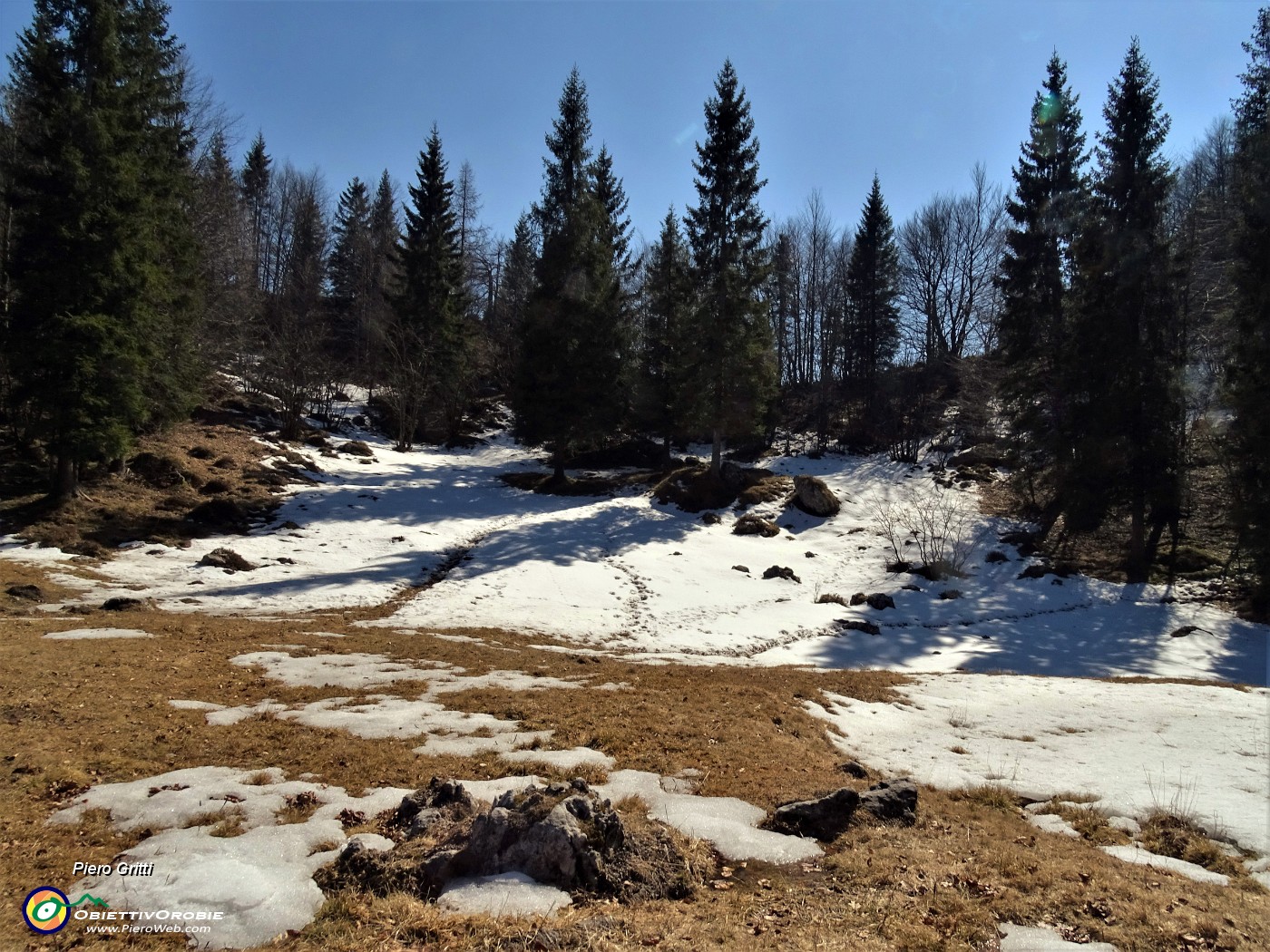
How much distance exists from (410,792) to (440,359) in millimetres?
34556

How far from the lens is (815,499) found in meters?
25.8

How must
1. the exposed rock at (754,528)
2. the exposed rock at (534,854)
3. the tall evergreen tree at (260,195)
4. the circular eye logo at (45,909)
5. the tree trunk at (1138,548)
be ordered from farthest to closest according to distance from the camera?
the tall evergreen tree at (260,195) < the exposed rock at (754,528) < the tree trunk at (1138,548) < the exposed rock at (534,854) < the circular eye logo at (45,909)

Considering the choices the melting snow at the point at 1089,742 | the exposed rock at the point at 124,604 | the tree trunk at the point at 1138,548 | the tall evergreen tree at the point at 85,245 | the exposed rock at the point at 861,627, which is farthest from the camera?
the tree trunk at the point at 1138,548

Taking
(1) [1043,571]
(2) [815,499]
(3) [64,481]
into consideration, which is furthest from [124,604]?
(1) [1043,571]

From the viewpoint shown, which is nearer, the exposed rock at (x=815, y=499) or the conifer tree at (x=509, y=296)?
the exposed rock at (x=815, y=499)

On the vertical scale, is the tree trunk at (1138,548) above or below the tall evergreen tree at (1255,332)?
below

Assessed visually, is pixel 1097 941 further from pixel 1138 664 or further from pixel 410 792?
pixel 1138 664

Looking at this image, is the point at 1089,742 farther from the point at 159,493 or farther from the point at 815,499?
the point at 159,493

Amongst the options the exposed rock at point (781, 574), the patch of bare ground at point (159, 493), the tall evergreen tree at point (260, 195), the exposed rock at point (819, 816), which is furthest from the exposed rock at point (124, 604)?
the tall evergreen tree at point (260, 195)

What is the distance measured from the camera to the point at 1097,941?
3.41m

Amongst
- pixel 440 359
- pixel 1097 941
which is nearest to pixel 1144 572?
pixel 1097 941

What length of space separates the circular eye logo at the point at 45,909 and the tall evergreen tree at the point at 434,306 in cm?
3278

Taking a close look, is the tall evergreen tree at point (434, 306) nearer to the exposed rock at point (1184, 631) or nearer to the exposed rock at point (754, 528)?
the exposed rock at point (754, 528)

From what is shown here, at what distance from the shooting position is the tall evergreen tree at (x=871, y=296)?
1586 inches
